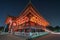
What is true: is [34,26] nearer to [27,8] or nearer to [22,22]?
[22,22]

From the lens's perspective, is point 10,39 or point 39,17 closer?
point 10,39

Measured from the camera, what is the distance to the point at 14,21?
28.5m

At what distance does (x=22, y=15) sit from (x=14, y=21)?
13.2 feet

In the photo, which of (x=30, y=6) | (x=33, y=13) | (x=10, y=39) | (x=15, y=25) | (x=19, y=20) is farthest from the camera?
(x=15, y=25)

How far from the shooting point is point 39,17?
27.8 metres

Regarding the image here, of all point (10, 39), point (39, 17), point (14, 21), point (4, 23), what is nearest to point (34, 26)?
point (39, 17)

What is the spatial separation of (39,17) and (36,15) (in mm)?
1415

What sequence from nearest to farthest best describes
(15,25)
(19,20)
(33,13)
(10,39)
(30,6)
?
1. (10,39)
2. (30,6)
3. (33,13)
4. (19,20)
5. (15,25)

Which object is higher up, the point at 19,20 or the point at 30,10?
the point at 30,10

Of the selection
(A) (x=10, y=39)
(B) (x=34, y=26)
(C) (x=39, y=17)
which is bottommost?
(A) (x=10, y=39)

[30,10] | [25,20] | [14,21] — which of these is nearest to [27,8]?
[30,10]

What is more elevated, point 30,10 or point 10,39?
point 30,10

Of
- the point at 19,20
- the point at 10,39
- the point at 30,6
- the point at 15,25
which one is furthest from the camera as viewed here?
the point at 15,25

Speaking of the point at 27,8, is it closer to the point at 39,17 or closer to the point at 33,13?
the point at 33,13
